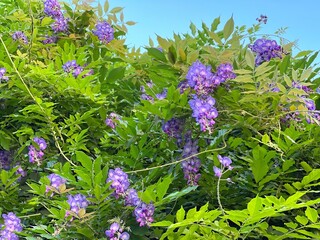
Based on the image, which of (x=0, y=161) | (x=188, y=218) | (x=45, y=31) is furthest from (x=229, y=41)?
(x=45, y=31)

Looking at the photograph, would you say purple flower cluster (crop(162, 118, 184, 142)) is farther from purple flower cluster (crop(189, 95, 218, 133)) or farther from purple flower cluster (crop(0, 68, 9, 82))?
purple flower cluster (crop(0, 68, 9, 82))

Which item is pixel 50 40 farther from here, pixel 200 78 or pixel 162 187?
pixel 162 187

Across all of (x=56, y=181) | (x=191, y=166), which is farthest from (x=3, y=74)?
(x=191, y=166)

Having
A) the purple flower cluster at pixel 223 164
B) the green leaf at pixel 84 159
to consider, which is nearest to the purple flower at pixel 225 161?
the purple flower cluster at pixel 223 164

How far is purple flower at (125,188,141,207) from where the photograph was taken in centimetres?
164

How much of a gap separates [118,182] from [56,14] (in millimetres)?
1539

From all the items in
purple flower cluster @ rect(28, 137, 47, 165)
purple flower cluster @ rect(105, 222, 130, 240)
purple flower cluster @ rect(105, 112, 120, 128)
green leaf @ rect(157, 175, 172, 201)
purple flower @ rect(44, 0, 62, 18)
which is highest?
purple flower @ rect(44, 0, 62, 18)

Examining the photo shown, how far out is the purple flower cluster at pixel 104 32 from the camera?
2.80 m

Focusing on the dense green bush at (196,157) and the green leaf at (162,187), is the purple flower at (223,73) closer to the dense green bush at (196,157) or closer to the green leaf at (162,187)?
the dense green bush at (196,157)

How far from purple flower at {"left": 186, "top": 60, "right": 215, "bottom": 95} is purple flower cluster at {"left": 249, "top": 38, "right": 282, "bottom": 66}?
1.05ft

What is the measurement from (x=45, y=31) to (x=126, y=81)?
0.69 m

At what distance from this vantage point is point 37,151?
2189mm

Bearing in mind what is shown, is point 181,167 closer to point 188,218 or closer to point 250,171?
point 250,171

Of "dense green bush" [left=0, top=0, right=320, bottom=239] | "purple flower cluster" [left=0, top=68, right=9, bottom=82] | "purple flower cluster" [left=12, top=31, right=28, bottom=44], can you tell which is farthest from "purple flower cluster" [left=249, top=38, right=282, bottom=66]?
"purple flower cluster" [left=12, top=31, right=28, bottom=44]
